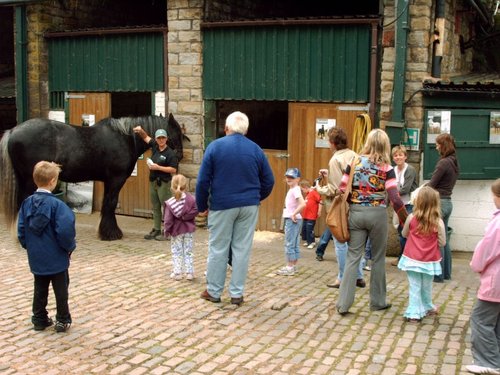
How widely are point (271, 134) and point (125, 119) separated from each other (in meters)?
3.11

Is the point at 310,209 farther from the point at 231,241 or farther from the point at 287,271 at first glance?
the point at 231,241

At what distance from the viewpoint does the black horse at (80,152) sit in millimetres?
9789

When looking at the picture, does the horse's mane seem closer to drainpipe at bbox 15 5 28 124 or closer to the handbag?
drainpipe at bbox 15 5 28 124

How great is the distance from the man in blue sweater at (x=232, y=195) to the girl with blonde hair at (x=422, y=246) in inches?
60.3

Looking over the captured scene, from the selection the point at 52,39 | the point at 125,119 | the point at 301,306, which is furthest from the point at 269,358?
the point at 52,39

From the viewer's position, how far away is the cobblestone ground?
17.4ft

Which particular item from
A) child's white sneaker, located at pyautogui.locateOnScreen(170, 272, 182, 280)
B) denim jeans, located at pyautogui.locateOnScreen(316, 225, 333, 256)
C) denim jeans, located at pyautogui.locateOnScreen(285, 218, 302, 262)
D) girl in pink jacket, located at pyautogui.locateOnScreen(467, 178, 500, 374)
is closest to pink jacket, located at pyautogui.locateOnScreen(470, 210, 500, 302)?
girl in pink jacket, located at pyautogui.locateOnScreen(467, 178, 500, 374)

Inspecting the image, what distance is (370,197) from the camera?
6.38 metres

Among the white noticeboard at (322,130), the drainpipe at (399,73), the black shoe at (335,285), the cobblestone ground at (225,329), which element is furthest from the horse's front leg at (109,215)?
the drainpipe at (399,73)

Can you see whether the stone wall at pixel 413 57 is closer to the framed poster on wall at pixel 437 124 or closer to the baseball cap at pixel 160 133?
the framed poster on wall at pixel 437 124

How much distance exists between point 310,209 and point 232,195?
3566 millimetres

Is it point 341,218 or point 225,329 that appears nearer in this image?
point 225,329

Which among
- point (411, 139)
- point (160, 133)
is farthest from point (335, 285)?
point (160, 133)

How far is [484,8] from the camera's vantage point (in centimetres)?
1277
